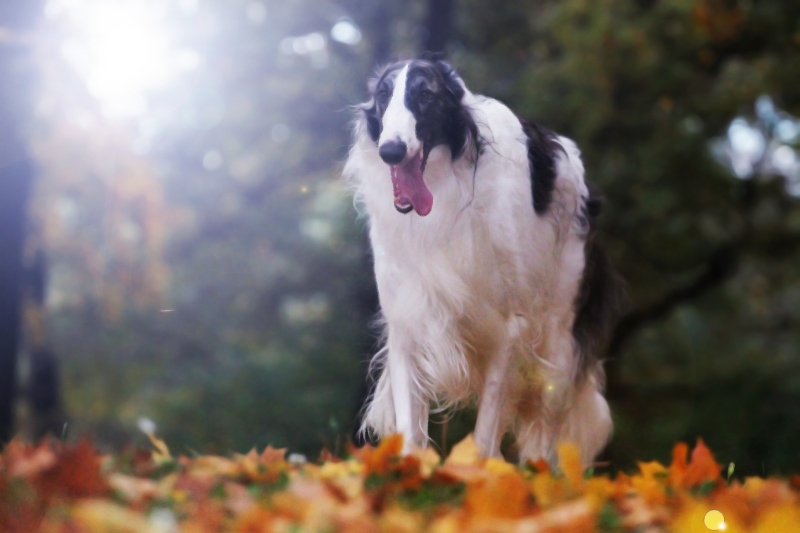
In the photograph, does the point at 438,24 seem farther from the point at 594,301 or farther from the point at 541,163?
the point at 594,301

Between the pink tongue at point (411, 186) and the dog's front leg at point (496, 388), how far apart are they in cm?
66

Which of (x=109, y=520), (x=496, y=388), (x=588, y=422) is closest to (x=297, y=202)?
(x=588, y=422)

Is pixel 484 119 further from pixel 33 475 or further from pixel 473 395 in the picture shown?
pixel 33 475

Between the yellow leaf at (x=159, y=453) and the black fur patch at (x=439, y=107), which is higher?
the black fur patch at (x=439, y=107)

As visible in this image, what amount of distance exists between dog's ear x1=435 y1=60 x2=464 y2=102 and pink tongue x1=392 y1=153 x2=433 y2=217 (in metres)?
0.31

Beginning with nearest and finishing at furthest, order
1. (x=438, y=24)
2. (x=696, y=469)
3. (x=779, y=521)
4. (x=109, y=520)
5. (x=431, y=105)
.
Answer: (x=109, y=520), (x=779, y=521), (x=696, y=469), (x=431, y=105), (x=438, y=24)

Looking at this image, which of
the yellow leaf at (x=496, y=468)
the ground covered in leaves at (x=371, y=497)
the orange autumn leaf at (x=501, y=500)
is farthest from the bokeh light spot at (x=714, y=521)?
the yellow leaf at (x=496, y=468)

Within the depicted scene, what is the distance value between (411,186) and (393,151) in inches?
6.2

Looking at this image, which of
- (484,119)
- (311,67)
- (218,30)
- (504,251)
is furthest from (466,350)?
(218,30)

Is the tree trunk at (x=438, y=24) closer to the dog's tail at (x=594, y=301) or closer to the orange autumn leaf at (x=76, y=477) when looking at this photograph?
the dog's tail at (x=594, y=301)

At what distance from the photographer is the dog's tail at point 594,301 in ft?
14.0

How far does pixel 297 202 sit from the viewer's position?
30.3ft

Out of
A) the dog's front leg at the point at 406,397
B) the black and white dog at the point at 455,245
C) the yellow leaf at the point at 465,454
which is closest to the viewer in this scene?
the yellow leaf at the point at 465,454

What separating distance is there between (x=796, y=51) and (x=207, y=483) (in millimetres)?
10380
